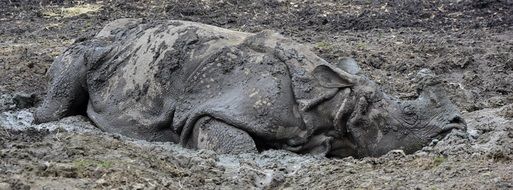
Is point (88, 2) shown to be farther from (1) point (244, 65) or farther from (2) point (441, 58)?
(1) point (244, 65)

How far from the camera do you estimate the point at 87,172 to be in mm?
5684

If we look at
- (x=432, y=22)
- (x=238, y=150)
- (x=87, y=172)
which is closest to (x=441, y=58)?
(x=432, y=22)

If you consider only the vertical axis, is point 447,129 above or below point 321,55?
above

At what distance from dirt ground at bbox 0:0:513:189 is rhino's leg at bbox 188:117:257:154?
5.5 inches

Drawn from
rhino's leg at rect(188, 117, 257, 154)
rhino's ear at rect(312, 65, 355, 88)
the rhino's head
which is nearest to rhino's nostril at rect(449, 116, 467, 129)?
the rhino's head

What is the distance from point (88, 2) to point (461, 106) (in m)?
9.24

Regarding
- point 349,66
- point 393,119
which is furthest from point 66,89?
point 393,119

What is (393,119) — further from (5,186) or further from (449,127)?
(5,186)

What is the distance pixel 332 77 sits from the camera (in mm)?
7258

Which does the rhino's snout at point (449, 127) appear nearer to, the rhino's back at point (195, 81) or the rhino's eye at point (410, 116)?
the rhino's eye at point (410, 116)

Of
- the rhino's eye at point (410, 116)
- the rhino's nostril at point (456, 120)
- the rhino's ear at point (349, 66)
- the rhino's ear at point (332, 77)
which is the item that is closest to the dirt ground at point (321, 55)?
the rhino's nostril at point (456, 120)

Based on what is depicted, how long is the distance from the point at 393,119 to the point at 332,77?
0.57 metres

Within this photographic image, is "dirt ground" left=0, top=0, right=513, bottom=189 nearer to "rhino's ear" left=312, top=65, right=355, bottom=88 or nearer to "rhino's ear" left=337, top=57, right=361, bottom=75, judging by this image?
"rhino's ear" left=312, top=65, right=355, bottom=88

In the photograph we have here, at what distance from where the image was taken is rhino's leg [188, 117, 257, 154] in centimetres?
719
